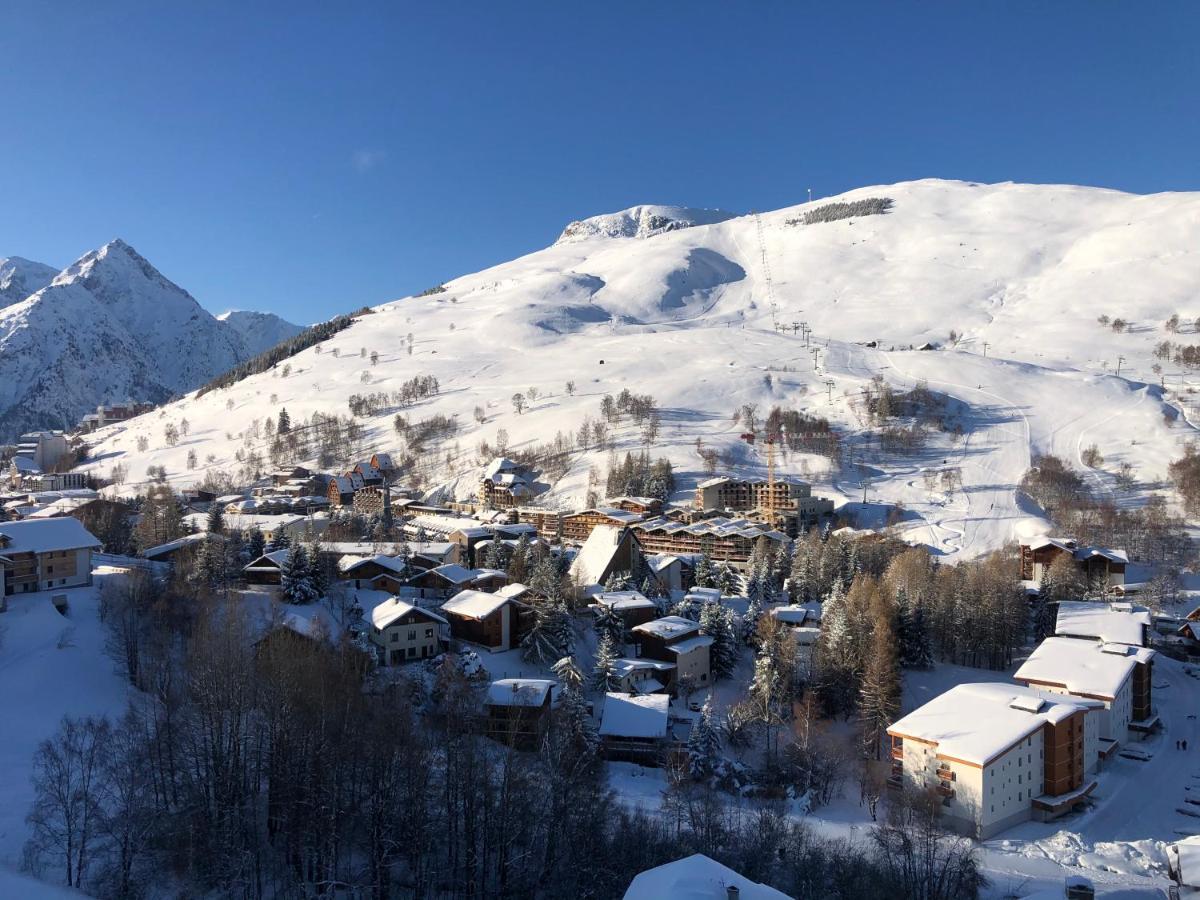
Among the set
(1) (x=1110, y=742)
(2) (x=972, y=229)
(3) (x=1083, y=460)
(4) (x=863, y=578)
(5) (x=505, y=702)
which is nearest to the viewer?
(5) (x=505, y=702)

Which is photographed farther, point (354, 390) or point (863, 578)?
point (354, 390)

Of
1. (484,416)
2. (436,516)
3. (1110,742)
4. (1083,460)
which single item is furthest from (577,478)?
(1110,742)

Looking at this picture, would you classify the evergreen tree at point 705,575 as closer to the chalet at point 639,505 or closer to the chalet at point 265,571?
the chalet at point 639,505

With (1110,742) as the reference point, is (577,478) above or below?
above

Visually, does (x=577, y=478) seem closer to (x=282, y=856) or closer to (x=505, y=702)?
(x=505, y=702)

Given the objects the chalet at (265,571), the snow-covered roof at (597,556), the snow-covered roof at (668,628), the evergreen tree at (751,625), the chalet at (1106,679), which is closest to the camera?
the chalet at (1106,679)

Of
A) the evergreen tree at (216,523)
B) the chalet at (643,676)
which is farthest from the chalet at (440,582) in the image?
the evergreen tree at (216,523)

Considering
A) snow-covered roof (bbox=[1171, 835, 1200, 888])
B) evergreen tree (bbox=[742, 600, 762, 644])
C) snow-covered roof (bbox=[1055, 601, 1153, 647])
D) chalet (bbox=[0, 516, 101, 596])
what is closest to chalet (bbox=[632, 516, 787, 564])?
evergreen tree (bbox=[742, 600, 762, 644])
